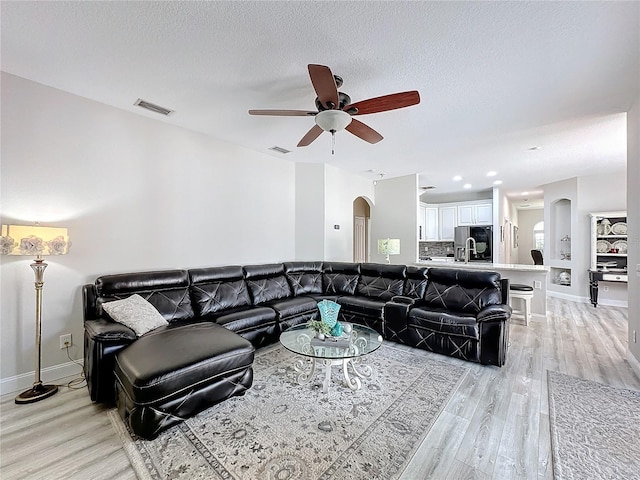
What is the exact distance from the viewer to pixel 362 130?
2754 millimetres

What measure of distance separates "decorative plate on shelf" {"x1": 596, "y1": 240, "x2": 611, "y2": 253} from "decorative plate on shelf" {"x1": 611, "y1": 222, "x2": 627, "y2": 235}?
251 mm

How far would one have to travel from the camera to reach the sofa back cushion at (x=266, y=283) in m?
4.00

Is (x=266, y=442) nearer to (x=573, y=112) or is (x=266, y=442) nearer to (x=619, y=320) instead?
(x=573, y=112)

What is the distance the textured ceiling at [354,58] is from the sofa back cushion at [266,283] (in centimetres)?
202

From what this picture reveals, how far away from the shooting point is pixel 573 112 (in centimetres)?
309

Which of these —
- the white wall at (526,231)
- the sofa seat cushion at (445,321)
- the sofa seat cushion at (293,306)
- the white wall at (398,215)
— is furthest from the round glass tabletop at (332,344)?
the white wall at (526,231)

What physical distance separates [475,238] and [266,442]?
292 inches

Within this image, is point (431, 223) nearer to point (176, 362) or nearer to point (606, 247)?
point (606, 247)

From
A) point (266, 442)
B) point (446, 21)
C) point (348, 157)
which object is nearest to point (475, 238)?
point (348, 157)

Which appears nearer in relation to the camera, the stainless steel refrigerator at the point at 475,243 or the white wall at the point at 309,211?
the white wall at the point at 309,211

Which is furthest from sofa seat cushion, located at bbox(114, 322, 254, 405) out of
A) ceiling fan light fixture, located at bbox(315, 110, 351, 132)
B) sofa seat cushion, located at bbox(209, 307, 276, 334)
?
ceiling fan light fixture, located at bbox(315, 110, 351, 132)

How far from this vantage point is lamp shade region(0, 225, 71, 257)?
228 centimetres

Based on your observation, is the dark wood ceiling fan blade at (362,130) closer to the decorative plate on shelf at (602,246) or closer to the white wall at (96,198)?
the white wall at (96,198)

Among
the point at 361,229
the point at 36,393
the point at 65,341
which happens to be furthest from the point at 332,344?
the point at 361,229
